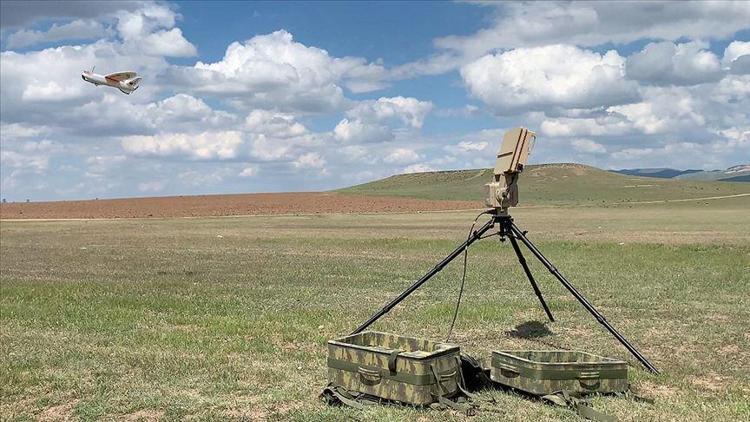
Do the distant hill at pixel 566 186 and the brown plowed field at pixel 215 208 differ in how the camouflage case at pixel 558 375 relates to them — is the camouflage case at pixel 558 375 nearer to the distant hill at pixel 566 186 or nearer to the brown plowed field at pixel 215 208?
the brown plowed field at pixel 215 208

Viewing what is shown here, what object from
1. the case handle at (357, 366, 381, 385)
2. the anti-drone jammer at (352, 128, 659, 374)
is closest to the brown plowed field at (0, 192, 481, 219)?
the anti-drone jammer at (352, 128, 659, 374)

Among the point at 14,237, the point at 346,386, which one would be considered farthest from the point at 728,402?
the point at 14,237

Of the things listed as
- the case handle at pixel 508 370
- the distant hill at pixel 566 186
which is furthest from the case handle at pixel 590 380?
the distant hill at pixel 566 186

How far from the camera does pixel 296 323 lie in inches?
462

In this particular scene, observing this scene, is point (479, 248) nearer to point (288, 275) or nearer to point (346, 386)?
point (288, 275)

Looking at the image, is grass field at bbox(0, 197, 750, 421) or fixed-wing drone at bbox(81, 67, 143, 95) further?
fixed-wing drone at bbox(81, 67, 143, 95)

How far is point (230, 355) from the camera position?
369 inches

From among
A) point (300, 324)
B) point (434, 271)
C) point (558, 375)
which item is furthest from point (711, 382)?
point (300, 324)

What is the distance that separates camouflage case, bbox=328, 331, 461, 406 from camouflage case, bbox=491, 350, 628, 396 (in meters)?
0.65

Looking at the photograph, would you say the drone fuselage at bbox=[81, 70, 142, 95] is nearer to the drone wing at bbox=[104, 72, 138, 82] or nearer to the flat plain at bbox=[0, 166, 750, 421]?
the drone wing at bbox=[104, 72, 138, 82]

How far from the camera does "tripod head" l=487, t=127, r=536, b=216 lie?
870 centimetres

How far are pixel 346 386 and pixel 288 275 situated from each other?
12085mm

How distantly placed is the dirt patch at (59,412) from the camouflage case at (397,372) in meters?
2.78

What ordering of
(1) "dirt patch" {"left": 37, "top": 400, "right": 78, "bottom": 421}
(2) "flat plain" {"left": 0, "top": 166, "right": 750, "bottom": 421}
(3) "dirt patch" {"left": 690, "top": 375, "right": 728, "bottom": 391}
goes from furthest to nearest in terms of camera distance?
(3) "dirt patch" {"left": 690, "top": 375, "right": 728, "bottom": 391}
(2) "flat plain" {"left": 0, "top": 166, "right": 750, "bottom": 421}
(1) "dirt patch" {"left": 37, "top": 400, "right": 78, "bottom": 421}
